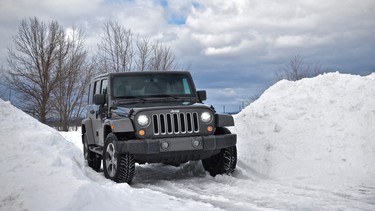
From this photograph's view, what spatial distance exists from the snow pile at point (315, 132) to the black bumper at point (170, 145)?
1825mm

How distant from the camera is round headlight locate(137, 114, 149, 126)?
773cm

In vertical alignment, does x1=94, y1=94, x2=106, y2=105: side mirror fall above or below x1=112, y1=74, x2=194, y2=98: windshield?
below

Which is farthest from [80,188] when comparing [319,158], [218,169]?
[319,158]

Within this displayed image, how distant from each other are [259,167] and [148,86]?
2.93 metres

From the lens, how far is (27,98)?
3584cm

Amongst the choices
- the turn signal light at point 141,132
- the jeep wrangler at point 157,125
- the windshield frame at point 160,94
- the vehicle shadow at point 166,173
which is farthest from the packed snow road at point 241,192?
the windshield frame at point 160,94

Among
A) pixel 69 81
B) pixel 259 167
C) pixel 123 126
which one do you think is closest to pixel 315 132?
pixel 259 167

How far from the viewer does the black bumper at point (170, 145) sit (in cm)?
755

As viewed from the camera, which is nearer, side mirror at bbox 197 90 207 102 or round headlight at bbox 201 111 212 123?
round headlight at bbox 201 111 212 123

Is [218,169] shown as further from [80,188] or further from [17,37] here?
[17,37]

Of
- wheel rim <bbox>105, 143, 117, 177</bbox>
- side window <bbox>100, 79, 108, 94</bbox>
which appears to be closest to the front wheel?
wheel rim <bbox>105, 143, 117, 177</bbox>

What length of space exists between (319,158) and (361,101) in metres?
2.22

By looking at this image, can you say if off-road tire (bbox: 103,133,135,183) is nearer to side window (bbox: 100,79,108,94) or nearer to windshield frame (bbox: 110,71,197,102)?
windshield frame (bbox: 110,71,197,102)

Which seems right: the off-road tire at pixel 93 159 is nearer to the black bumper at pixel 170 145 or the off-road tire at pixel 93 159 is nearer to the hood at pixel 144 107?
the hood at pixel 144 107
